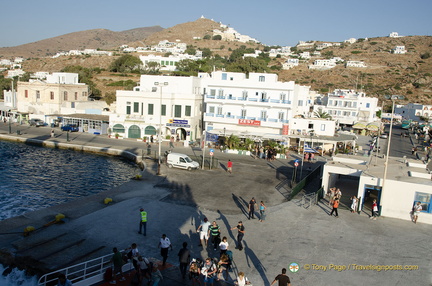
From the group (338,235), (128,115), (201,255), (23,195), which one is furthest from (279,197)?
(128,115)

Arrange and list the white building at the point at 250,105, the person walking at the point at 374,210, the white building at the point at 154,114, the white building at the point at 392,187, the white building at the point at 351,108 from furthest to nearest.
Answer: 1. the white building at the point at 351,108
2. the white building at the point at 154,114
3. the white building at the point at 250,105
4. the person walking at the point at 374,210
5. the white building at the point at 392,187

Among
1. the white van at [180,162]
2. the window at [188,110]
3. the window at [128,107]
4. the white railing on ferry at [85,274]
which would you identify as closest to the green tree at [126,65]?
the window at [128,107]

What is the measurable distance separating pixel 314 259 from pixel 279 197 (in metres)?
9.32

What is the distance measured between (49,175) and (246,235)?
21.0 m

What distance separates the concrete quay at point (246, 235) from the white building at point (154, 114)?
20164mm

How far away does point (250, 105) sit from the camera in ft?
147

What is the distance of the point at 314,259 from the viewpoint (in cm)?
1480

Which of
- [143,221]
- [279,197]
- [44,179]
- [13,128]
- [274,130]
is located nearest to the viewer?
[143,221]

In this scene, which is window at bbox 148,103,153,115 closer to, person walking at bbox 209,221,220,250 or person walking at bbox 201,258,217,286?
person walking at bbox 209,221,220,250

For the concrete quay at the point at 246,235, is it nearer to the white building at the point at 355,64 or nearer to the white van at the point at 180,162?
the white van at the point at 180,162

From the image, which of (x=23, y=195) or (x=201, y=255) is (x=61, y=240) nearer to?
(x=201, y=255)

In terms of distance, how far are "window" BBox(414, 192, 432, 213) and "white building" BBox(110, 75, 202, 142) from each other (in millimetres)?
28689

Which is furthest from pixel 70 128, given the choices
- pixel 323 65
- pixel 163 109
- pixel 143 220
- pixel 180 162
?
pixel 323 65

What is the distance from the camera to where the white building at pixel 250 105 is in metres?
43.6
